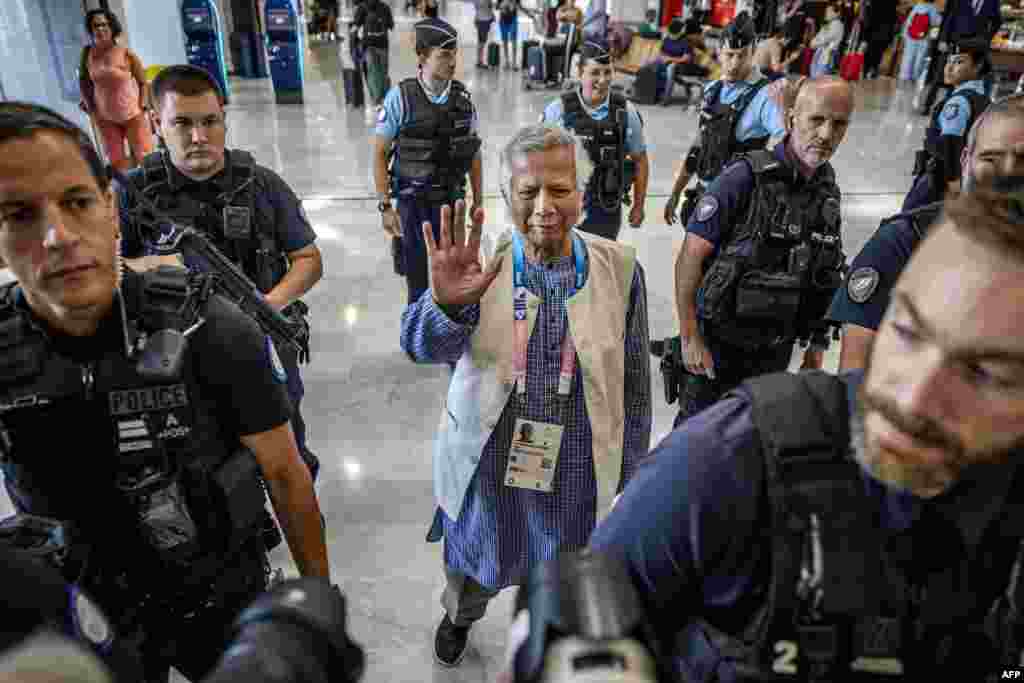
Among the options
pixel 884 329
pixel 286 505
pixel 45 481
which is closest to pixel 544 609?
pixel 884 329

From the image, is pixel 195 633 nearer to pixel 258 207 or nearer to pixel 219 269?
pixel 219 269

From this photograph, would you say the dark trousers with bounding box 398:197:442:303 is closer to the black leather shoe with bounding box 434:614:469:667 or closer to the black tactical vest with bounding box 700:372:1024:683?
the black leather shoe with bounding box 434:614:469:667

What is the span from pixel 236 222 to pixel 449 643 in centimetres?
164

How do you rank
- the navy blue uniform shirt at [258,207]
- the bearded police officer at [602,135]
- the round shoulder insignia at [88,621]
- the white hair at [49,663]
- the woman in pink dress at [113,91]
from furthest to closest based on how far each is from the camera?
the woman in pink dress at [113,91], the bearded police officer at [602,135], the navy blue uniform shirt at [258,207], the round shoulder insignia at [88,621], the white hair at [49,663]

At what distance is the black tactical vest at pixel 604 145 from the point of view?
152 inches

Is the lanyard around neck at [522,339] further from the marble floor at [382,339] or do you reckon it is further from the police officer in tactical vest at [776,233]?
the marble floor at [382,339]

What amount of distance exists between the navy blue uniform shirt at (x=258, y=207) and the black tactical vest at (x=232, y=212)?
0.05ft

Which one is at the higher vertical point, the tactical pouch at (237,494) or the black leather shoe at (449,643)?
the tactical pouch at (237,494)

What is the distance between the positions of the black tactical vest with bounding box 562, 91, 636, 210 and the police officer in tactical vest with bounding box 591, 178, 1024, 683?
3019 mm

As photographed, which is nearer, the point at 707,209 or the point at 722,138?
the point at 707,209

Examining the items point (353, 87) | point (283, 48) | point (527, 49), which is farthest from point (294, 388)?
point (527, 49)

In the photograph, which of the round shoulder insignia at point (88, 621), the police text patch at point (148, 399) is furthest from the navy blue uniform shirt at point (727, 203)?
the round shoulder insignia at point (88, 621)

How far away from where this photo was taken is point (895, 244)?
71.4 inches

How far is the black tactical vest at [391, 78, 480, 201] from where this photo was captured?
376 cm
